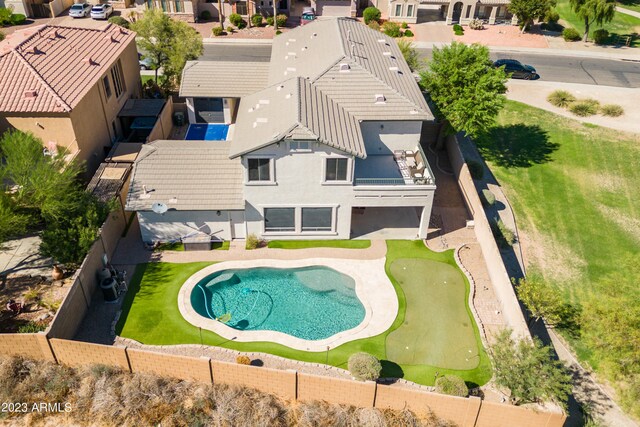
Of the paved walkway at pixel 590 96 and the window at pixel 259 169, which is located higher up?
the window at pixel 259 169

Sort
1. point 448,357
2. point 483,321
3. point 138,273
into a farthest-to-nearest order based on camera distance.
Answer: point 138,273
point 483,321
point 448,357

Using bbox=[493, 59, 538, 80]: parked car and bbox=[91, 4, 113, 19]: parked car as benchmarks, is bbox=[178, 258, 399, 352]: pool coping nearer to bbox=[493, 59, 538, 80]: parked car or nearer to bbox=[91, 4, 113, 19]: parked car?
bbox=[493, 59, 538, 80]: parked car

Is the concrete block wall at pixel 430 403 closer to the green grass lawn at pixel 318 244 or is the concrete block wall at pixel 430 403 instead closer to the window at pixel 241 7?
the green grass lawn at pixel 318 244

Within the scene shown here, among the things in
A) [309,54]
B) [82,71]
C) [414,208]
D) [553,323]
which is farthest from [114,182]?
[553,323]

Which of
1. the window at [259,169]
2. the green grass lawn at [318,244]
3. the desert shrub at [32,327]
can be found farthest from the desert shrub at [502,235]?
the desert shrub at [32,327]

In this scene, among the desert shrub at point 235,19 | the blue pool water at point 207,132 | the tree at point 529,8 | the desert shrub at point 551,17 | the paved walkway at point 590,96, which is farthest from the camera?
the desert shrub at point 551,17

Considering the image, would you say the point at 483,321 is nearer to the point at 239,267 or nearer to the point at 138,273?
the point at 239,267

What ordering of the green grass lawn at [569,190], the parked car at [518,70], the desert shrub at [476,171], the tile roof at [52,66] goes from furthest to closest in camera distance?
the parked car at [518,70], the desert shrub at [476,171], the tile roof at [52,66], the green grass lawn at [569,190]

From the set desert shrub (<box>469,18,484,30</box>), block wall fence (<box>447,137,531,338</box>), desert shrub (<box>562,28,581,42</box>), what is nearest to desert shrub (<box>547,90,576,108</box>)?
block wall fence (<box>447,137,531,338</box>)
